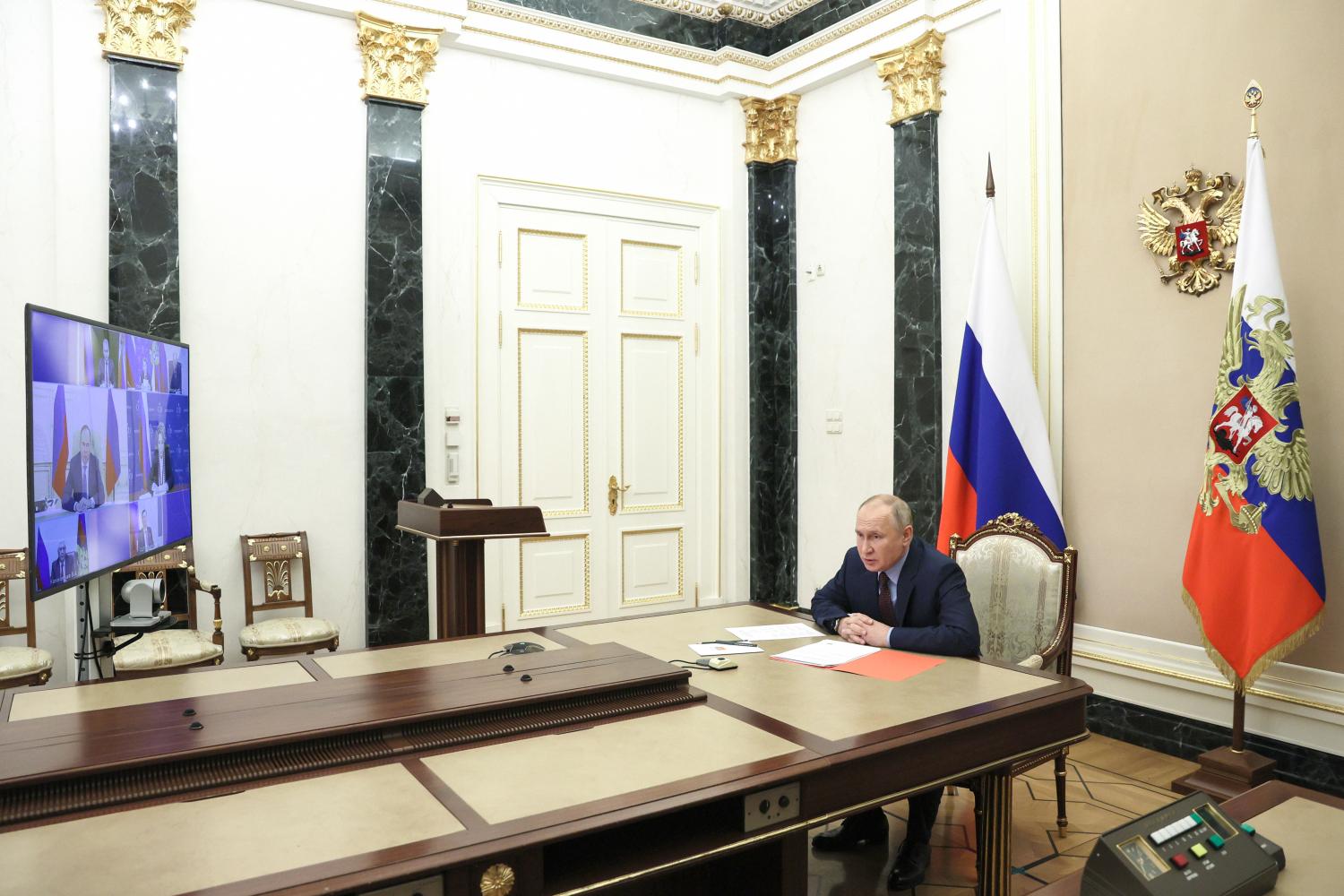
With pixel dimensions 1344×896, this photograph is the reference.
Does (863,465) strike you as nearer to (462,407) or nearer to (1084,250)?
(1084,250)

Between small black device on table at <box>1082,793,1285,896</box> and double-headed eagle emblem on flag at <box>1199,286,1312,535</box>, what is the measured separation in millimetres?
2538

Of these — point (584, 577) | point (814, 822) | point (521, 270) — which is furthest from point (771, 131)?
point (814, 822)

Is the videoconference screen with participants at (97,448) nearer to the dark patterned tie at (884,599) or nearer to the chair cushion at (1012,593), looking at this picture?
the dark patterned tie at (884,599)

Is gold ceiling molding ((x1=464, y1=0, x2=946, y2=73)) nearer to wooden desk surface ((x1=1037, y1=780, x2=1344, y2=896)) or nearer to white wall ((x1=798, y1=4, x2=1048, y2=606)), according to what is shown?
white wall ((x1=798, y1=4, x2=1048, y2=606))

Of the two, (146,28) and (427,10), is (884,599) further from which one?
(146,28)

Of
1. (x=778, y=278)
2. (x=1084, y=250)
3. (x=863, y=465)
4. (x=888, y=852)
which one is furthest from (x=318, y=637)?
(x=1084, y=250)

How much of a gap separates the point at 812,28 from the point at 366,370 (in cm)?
358

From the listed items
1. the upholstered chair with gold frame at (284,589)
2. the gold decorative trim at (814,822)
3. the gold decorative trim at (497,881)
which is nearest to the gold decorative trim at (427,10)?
the upholstered chair with gold frame at (284,589)

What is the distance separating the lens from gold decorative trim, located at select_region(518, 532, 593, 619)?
5910 mm

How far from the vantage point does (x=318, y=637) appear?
468 cm

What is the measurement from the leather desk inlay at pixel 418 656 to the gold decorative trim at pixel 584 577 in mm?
2862

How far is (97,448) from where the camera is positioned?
2.60 meters

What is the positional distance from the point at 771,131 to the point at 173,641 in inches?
189

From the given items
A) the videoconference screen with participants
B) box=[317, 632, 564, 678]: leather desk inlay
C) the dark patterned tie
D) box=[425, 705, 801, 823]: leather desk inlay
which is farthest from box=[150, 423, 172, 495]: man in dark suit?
the dark patterned tie
